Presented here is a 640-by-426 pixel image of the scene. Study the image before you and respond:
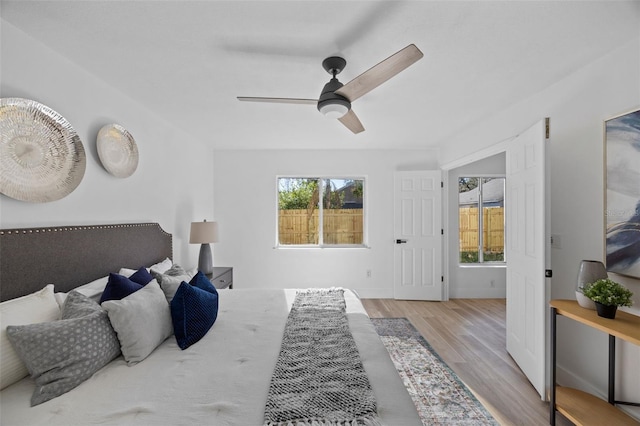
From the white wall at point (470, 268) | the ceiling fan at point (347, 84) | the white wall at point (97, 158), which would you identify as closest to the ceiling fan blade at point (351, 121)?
the ceiling fan at point (347, 84)

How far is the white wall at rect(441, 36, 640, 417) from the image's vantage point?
66.8 inches

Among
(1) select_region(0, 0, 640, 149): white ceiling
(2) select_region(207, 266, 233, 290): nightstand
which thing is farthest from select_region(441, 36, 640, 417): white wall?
(2) select_region(207, 266, 233, 290): nightstand

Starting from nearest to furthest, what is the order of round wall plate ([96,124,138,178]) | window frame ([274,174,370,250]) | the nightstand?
round wall plate ([96,124,138,178])
the nightstand
window frame ([274,174,370,250])

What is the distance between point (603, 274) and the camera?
1678 mm

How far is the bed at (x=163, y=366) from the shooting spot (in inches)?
40.6

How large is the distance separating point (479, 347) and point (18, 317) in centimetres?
350

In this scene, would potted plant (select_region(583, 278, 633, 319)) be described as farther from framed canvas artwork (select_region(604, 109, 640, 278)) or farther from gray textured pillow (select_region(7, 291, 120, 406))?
gray textured pillow (select_region(7, 291, 120, 406))

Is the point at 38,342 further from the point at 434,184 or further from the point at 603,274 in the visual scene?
the point at 434,184

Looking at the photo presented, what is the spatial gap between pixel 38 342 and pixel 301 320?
1.31m

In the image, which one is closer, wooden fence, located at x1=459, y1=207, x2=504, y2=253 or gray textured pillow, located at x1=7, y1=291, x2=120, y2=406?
gray textured pillow, located at x1=7, y1=291, x2=120, y2=406

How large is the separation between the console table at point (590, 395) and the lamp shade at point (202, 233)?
10.6 ft

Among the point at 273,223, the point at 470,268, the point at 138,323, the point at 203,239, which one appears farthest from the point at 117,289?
the point at 470,268

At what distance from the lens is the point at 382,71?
1.50m

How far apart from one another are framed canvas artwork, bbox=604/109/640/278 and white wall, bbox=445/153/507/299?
252 centimetres
